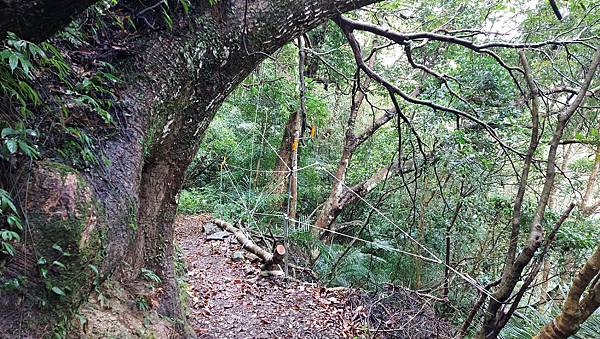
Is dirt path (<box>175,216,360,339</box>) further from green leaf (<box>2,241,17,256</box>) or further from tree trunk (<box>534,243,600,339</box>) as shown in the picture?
tree trunk (<box>534,243,600,339</box>)

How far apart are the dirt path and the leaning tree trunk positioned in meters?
1.09

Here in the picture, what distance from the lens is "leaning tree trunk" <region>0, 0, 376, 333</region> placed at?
156cm

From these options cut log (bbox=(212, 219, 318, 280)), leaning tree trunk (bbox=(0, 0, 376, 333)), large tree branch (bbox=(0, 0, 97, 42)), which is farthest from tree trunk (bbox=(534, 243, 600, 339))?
cut log (bbox=(212, 219, 318, 280))

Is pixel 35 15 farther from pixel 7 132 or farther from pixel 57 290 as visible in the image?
pixel 57 290

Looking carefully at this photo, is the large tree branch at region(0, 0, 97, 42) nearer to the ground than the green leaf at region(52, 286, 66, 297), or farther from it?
farther from it

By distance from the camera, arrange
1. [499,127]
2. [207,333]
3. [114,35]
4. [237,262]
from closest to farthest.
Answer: [114,35], [207,333], [499,127], [237,262]

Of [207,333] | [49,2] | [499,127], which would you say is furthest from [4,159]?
[499,127]

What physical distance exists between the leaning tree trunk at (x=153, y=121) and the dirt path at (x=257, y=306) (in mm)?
1088

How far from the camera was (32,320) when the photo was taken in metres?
1.50

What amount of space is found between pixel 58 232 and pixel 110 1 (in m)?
1.41

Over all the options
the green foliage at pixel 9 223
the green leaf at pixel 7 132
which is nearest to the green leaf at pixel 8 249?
the green foliage at pixel 9 223

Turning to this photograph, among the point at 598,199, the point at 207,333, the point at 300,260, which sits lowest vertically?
the point at 207,333

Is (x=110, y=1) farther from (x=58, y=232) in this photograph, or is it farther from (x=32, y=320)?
(x=32, y=320)

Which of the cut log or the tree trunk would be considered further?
the cut log
